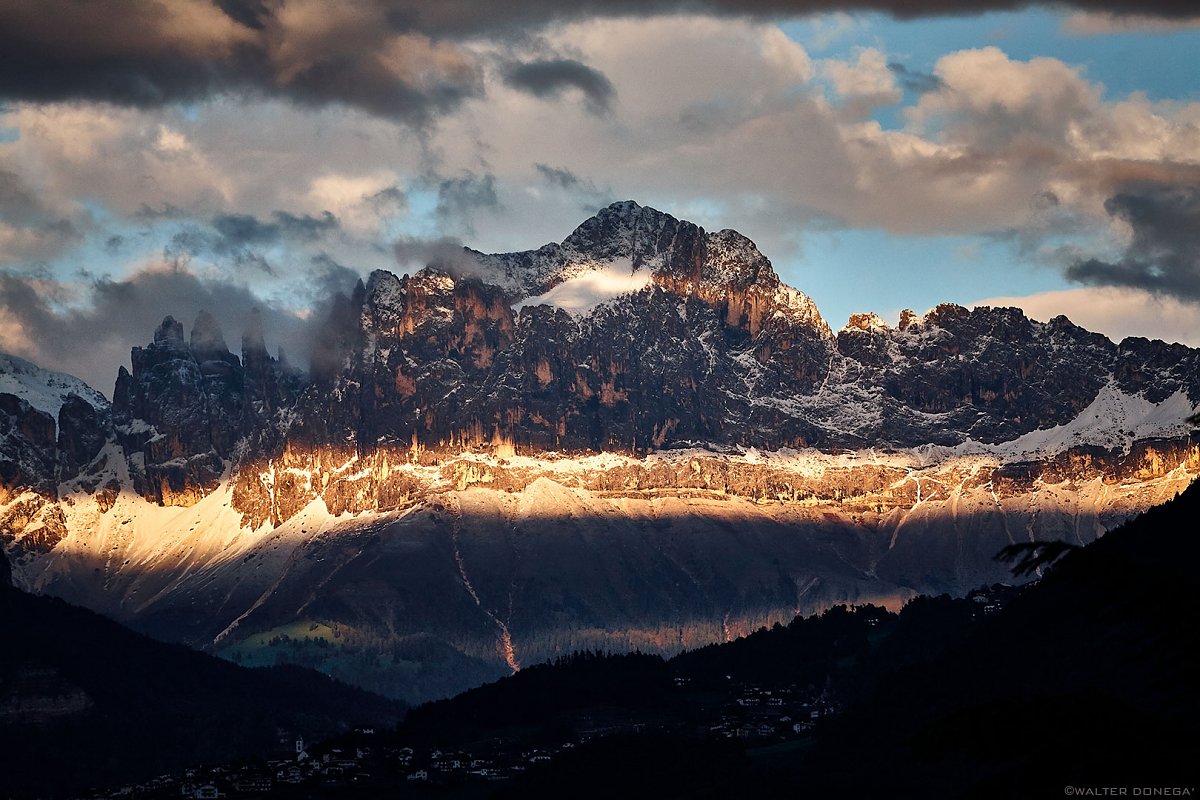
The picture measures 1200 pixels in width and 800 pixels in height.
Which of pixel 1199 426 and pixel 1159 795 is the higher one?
pixel 1199 426

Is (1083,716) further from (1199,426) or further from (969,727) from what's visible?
(1199,426)

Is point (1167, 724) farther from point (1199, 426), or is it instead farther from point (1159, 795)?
point (1199, 426)

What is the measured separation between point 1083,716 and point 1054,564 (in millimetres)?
2362

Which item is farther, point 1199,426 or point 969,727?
point 1199,426

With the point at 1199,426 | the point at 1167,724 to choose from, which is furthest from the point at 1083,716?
the point at 1199,426

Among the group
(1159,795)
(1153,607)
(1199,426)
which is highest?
(1199,426)

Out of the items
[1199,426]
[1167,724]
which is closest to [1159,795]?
[1167,724]

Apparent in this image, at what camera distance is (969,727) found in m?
26.7

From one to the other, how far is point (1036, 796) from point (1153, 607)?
271cm

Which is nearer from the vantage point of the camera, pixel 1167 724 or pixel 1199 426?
pixel 1167 724

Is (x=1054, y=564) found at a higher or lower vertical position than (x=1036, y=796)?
higher

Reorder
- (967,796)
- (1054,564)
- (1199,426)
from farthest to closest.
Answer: (1199,426), (1054,564), (967,796)

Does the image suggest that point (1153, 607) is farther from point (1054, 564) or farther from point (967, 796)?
point (967, 796)

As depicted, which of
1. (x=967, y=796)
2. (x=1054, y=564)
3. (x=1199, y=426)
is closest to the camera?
(x=967, y=796)
